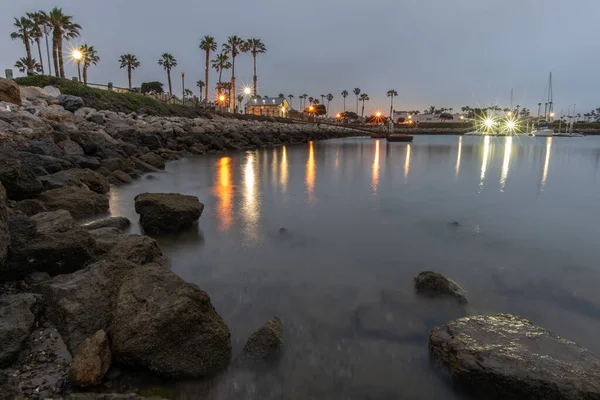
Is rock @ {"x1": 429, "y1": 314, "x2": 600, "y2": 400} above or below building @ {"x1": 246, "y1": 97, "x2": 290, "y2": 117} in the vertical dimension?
below

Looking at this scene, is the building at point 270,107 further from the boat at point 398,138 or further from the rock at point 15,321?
the rock at point 15,321

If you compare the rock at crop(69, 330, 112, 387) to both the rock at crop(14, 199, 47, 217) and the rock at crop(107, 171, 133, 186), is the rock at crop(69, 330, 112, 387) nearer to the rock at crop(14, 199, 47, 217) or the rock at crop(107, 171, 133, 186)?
the rock at crop(14, 199, 47, 217)

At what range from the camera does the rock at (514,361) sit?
2988 millimetres

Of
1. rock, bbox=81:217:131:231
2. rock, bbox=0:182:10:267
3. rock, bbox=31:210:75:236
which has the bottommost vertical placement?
rock, bbox=81:217:131:231

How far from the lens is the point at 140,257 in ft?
16.0

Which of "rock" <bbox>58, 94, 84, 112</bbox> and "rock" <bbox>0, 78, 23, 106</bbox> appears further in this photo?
"rock" <bbox>58, 94, 84, 112</bbox>

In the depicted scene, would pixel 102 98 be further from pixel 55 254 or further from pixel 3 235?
pixel 3 235

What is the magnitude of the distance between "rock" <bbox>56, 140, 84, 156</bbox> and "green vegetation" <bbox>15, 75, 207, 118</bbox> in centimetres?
1333

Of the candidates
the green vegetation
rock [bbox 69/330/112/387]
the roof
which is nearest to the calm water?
rock [bbox 69/330/112/387]

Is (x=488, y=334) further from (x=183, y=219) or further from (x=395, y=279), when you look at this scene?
(x=183, y=219)

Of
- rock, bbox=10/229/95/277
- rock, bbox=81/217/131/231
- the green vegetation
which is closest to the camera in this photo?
rock, bbox=10/229/95/277

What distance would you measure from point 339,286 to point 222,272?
1853mm

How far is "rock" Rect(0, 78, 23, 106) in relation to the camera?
1561cm

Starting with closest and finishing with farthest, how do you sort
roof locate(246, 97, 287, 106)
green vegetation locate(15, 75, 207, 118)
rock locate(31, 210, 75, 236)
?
rock locate(31, 210, 75, 236), green vegetation locate(15, 75, 207, 118), roof locate(246, 97, 287, 106)
